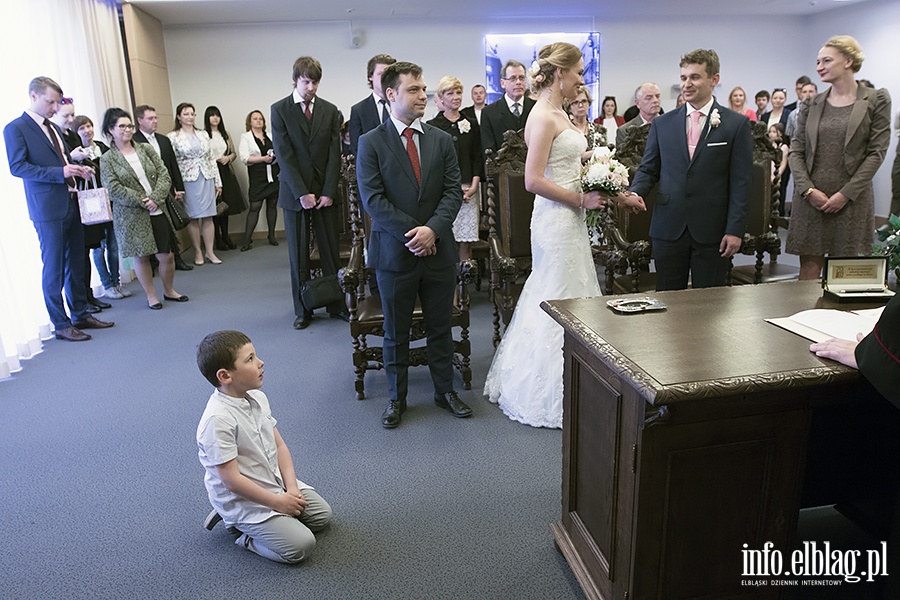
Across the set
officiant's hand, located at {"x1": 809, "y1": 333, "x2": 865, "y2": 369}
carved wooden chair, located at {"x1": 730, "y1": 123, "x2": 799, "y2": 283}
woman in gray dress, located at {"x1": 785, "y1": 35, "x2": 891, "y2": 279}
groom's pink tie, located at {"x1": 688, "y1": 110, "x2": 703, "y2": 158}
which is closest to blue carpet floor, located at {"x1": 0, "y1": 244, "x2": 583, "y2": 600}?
officiant's hand, located at {"x1": 809, "y1": 333, "x2": 865, "y2": 369}

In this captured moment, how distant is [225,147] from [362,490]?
6.94m

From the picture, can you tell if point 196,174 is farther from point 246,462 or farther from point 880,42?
point 880,42

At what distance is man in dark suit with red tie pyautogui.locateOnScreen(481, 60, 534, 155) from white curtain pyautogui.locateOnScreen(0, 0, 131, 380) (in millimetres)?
3581

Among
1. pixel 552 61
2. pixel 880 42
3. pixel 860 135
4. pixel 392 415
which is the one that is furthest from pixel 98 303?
pixel 880 42

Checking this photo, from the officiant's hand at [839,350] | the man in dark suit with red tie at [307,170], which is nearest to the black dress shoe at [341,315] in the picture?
the man in dark suit with red tie at [307,170]

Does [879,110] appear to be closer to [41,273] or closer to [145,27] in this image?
[41,273]

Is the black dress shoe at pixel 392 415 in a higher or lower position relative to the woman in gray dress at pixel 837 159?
lower

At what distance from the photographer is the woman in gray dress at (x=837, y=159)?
11.6ft

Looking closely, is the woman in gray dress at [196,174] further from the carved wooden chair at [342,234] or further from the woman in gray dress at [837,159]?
the woman in gray dress at [837,159]

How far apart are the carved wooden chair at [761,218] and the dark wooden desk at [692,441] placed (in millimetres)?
2113

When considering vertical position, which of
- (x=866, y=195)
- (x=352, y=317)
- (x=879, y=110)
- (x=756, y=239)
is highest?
(x=879, y=110)

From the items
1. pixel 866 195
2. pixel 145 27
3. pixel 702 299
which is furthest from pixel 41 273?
pixel 866 195

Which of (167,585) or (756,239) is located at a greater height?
(756,239)

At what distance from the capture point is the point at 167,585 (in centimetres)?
204
